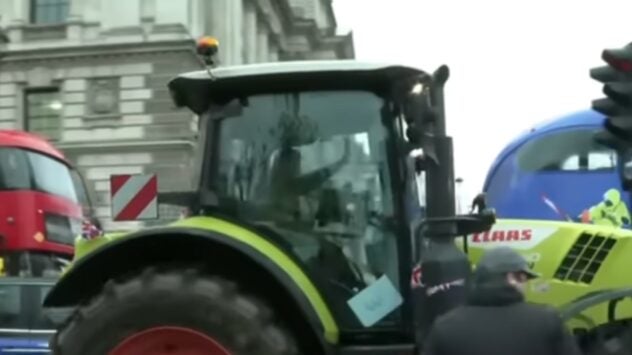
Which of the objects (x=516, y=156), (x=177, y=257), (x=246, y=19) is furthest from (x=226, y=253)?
(x=246, y=19)

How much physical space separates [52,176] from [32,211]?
3.93 feet

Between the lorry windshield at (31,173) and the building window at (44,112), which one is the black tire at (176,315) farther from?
the building window at (44,112)

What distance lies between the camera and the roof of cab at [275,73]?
6156mm

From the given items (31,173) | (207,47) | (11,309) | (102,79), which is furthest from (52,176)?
(102,79)

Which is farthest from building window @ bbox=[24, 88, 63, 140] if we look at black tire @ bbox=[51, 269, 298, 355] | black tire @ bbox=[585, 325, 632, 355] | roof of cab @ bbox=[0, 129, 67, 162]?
black tire @ bbox=[585, 325, 632, 355]

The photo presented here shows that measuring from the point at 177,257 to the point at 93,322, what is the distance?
1.90 feet

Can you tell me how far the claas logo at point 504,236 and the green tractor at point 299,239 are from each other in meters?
0.21

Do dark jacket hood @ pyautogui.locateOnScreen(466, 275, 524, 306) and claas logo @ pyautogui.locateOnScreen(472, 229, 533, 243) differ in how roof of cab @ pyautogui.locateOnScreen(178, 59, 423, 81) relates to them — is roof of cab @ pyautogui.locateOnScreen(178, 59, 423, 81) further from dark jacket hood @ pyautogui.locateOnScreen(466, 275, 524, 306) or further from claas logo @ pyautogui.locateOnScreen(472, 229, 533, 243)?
dark jacket hood @ pyautogui.locateOnScreen(466, 275, 524, 306)

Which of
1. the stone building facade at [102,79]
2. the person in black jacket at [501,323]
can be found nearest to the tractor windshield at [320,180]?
the person in black jacket at [501,323]

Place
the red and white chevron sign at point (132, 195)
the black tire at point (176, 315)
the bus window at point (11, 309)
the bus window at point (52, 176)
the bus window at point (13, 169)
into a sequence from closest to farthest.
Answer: the black tire at point (176, 315) → the red and white chevron sign at point (132, 195) → the bus window at point (11, 309) → the bus window at point (13, 169) → the bus window at point (52, 176)

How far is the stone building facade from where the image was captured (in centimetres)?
3866

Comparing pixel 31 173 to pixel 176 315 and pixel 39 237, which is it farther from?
pixel 176 315

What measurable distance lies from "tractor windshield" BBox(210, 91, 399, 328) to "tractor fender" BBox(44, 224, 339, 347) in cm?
12

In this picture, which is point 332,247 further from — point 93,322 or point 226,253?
point 93,322
